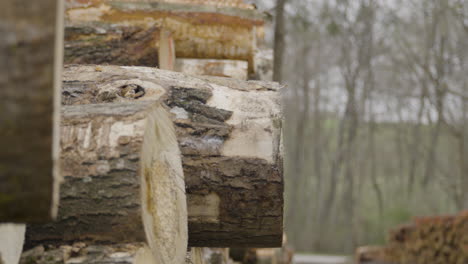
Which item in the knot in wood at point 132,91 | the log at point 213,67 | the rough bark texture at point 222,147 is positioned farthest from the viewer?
the log at point 213,67

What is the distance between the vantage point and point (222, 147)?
204 cm

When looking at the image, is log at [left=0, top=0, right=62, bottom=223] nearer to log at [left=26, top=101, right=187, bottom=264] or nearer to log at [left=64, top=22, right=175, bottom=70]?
log at [left=26, top=101, right=187, bottom=264]

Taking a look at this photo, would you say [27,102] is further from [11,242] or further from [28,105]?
[11,242]

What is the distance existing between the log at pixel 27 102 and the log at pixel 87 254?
0.38 m

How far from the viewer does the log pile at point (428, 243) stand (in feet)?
24.3

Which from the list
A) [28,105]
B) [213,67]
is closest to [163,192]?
[28,105]

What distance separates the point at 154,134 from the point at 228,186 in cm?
44

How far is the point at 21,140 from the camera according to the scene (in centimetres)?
110

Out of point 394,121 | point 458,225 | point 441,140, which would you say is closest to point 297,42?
point 394,121

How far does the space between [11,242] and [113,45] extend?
2.00 meters

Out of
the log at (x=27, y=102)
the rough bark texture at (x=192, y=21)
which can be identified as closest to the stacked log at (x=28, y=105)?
the log at (x=27, y=102)

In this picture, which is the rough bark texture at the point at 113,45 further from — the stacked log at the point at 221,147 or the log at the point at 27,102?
the log at the point at 27,102

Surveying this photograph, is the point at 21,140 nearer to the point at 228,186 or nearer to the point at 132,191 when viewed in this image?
the point at 132,191

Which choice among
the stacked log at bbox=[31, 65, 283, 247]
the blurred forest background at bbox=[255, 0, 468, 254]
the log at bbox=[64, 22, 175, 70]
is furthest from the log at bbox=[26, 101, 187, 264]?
the blurred forest background at bbox=[255, 0, 468, 254]
